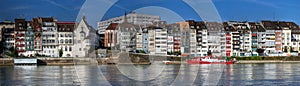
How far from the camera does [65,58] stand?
76250mm

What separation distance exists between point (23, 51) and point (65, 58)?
11.4 meters

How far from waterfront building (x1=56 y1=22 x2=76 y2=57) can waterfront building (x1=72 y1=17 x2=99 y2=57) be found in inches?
26.9

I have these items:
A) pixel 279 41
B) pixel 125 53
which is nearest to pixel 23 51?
pixel 125 53

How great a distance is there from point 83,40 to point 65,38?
10.6ft

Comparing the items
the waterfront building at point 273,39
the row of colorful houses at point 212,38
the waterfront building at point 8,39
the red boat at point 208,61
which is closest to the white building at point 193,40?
the row of colorful houses at point 212,38

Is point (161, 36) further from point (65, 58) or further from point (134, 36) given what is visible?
point (65, 58)

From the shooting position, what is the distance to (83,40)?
273 feet

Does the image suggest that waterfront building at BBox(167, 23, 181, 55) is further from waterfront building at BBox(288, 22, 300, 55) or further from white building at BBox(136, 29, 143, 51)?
waterfront building at BBox(288, 22, 300, 55)

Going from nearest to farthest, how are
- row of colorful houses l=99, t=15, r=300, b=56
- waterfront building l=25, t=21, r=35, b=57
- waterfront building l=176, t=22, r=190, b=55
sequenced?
waterfront building l=25, t=21, r=35, b=57
row of colorful houses l=99, t=15, r=300, b=56
waterfront building l=176, t=22, r=190, b=55

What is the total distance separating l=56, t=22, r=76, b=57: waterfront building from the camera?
270 ft

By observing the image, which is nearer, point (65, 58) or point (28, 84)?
point (28, 84)

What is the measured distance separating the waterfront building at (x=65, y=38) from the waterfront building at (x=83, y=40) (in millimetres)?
684

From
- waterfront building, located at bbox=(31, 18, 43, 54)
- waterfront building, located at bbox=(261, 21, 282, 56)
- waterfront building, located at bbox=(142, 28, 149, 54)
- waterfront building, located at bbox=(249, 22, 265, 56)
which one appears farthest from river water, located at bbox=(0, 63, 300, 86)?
waterfront building, located at bbox=(261, 21, 282, 56)

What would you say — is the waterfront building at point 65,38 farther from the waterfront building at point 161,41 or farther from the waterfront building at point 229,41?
the waterfront building at point 229,41
